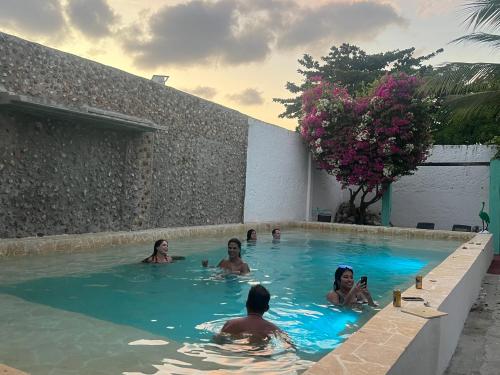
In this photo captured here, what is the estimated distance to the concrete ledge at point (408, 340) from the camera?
9.78 ft

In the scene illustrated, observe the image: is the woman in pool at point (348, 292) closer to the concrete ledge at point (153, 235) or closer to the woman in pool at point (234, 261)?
the woman in pool at point (234, 261)

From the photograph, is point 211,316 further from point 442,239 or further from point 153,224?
point 442,239

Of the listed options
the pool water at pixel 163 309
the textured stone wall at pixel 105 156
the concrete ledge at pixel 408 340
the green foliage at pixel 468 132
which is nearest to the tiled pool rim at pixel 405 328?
the concrete ledge at pixel 408 340

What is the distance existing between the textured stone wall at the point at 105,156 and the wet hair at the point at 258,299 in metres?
6.82

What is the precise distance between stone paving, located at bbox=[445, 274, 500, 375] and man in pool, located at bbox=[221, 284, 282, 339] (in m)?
1.76

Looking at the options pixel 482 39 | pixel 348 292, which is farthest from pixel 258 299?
pixel 482 39

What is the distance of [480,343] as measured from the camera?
5.70 meters

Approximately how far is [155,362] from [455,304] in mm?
3353

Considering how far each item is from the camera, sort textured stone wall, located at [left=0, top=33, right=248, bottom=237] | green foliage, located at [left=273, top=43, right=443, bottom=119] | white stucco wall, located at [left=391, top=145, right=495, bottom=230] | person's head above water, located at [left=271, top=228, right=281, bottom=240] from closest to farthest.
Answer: textured stone wall, located at [left=0, top=33, right=248, bottom=237]
person's head above water, located at [left=271, top=228, right=281, bottom=240]
white stucco wall, located at [left=391, top=145, right=495, bottom=230]
green foliage, located at [left=273, top=43, right=443, bottom=119]

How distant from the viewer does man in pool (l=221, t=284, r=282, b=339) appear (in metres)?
4.75

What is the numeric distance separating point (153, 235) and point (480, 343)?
29.2 ft

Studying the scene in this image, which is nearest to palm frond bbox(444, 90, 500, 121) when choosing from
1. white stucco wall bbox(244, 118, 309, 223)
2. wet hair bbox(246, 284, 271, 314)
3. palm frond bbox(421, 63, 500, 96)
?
palm frond bbox(421, 63, 500, 96)

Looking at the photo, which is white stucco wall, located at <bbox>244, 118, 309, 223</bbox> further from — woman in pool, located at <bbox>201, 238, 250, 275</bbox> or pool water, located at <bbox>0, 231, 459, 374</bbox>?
woman in pool, located at <bbox>201, 238, 250, 275</bbox>

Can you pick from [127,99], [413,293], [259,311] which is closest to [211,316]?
[259,311]
